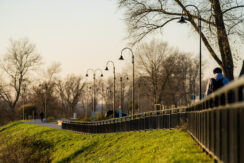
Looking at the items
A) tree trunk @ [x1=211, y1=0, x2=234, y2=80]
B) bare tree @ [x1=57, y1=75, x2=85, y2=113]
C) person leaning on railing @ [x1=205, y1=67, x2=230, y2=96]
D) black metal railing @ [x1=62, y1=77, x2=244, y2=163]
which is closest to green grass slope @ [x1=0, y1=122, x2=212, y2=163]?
black metal railing @ [x1=62, y1=77, x2=244, y2=163]

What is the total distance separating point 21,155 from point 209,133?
2337 cm

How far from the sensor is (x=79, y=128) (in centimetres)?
3878

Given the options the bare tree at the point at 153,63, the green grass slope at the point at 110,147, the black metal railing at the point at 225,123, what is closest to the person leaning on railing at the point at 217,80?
the black metal railing at the point at 225,123

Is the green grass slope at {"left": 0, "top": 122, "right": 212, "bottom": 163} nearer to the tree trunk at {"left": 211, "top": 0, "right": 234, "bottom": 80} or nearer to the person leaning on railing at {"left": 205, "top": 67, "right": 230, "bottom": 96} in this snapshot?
the person leaning on railing at {"left": 205, "top": 67, "right": 230, "bottom": 96}

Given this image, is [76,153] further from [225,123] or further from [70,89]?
[70,89]

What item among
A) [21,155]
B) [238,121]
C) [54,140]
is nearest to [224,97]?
[238,121]

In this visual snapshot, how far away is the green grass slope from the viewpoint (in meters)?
Result: 12.6

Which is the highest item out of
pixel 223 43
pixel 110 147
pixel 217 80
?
pixel 223 43

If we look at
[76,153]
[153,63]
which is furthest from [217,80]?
[153,63]

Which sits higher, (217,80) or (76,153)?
(217,80)

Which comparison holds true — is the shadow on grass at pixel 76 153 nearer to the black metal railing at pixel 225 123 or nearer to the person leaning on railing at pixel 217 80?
the person leaning on railing at pixel 217 80

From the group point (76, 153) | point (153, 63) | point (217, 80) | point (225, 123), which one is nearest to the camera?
point (225, 123)

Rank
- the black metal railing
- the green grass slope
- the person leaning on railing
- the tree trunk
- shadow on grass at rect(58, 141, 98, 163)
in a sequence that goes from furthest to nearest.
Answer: shadow on grass at rect(58, 141, 98, 163), the tree trunk, the green grass slope, the person leaning on railing, the black metal railing

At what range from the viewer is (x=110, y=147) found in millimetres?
24094
